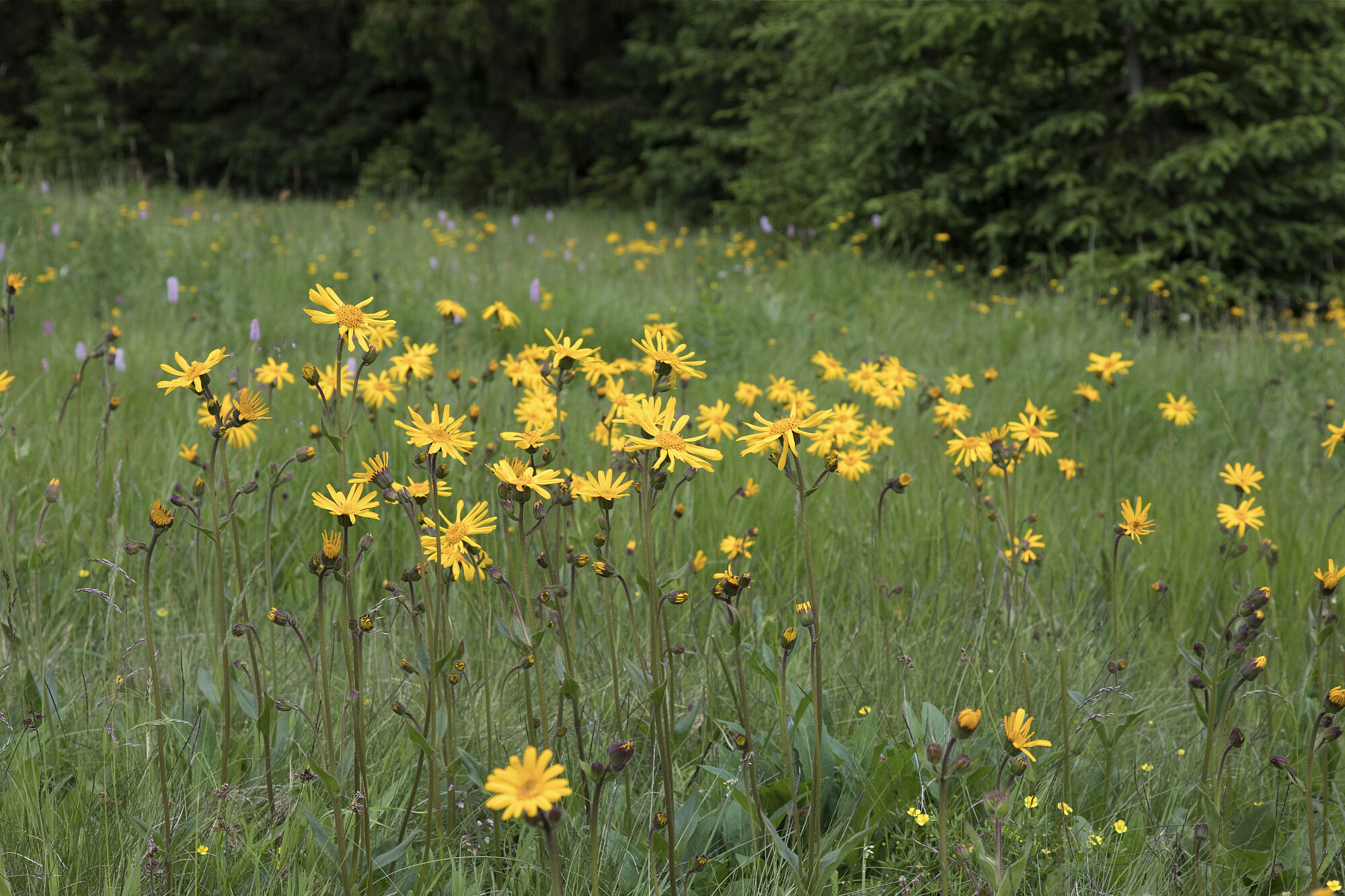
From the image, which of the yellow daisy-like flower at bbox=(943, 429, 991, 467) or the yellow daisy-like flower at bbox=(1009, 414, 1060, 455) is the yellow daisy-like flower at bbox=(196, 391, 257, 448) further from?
the yellow daisy-like flower at bbox=(1009, 414, 1060, 455)

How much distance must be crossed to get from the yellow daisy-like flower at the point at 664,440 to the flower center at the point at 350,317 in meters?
0.34

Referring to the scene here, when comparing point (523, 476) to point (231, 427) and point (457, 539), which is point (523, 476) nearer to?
point (457, 539)

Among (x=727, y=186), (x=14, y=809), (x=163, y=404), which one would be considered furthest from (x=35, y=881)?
(x=727, y=186)

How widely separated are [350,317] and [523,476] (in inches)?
11.3

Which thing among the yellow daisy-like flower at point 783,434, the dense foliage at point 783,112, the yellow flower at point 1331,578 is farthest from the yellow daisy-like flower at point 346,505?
the dense foliage at point 783,112

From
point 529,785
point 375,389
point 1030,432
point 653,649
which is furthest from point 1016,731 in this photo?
point 375,389

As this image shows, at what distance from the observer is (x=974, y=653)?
1.58m

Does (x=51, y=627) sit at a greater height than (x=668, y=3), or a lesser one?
lesser

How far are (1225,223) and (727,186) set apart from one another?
4265 millimetres

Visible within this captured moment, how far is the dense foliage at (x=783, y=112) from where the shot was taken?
571 centimetres

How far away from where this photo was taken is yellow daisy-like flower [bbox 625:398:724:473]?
3.05 ft

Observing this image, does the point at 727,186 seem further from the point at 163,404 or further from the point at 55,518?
the point at 55,518

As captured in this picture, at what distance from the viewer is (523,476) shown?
0.97m

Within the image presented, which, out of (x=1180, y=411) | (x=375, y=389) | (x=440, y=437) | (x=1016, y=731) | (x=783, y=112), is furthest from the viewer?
(x=783, y=112)
